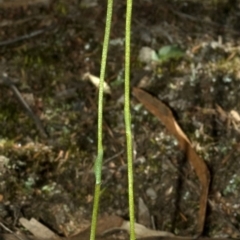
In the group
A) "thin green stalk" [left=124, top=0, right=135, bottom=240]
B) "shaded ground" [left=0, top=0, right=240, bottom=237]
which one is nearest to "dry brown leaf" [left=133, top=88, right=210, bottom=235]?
"shaded ground" [left=0, top=0, right=240, bottom=237]

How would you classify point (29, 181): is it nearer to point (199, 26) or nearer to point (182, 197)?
point (182, 197)

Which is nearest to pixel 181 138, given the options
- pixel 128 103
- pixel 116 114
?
pixel 116 114

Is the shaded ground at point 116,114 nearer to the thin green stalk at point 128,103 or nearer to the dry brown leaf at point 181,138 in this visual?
the dry brown leaf at point 181,138

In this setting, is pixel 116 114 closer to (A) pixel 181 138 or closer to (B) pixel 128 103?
(A) pixel 181 138

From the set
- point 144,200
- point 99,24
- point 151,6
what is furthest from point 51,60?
point 144,200

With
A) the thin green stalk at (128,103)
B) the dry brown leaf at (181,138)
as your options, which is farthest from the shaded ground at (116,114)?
the thin green stalk at (128,103)
